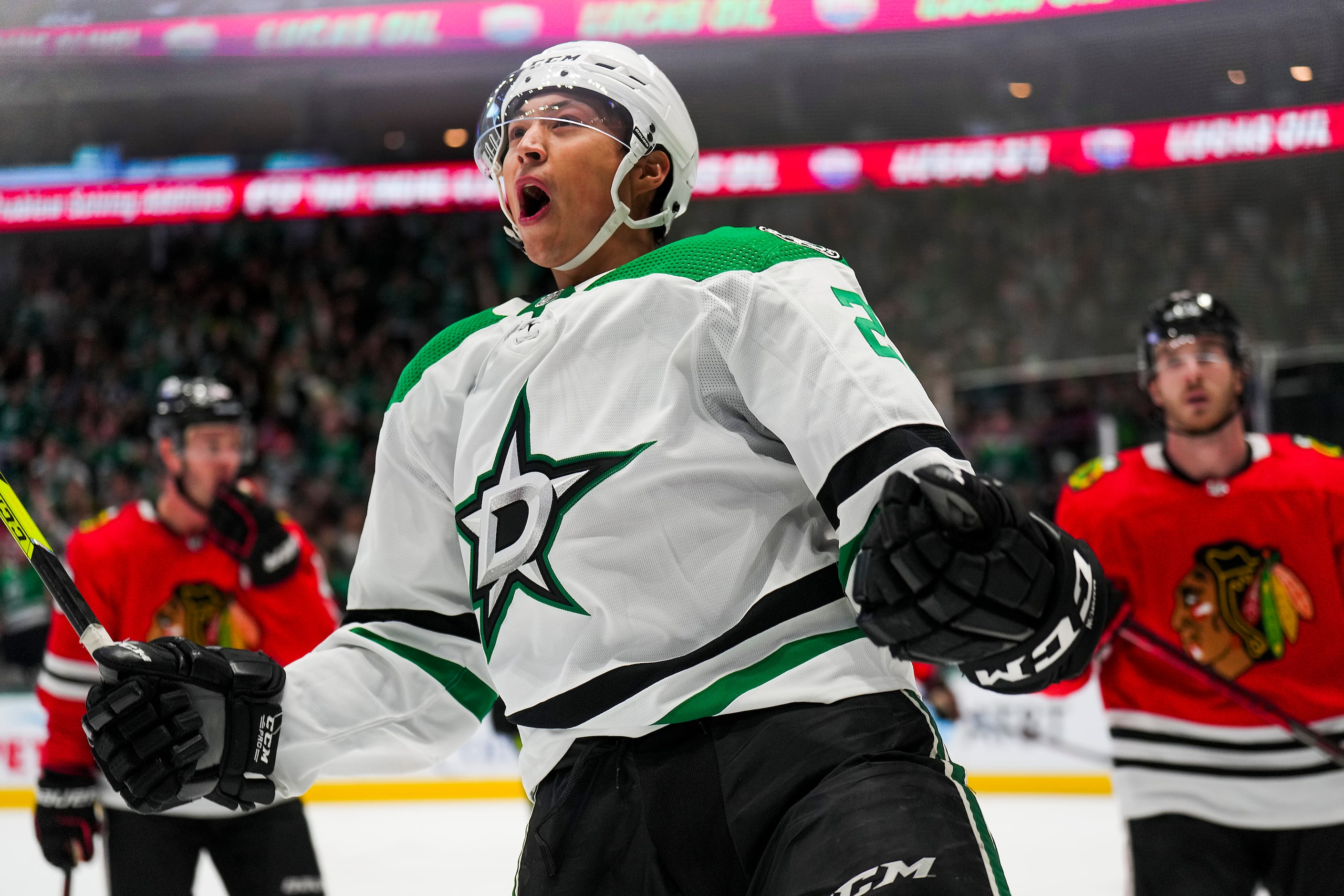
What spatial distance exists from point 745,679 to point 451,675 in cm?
46

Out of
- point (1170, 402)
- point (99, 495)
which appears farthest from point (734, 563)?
point (99, 495)

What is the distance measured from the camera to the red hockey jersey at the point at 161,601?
2789 millimetres

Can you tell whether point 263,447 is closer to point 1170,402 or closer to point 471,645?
point 1170,402

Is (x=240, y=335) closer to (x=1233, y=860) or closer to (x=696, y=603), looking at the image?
(x=1233, y=860)

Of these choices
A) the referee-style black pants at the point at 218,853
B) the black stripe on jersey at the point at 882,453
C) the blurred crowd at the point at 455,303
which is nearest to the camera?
the black stripe on jersey at the point at 882,453

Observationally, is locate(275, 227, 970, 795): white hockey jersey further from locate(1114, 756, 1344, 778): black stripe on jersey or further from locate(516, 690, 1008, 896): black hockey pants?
locate(1114, 756, 1344, 778): black stripe on jersey

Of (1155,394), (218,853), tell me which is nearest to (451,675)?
(218,853)

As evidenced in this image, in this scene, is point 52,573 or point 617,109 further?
point 617,109

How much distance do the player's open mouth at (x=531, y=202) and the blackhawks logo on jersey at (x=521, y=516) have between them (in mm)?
251

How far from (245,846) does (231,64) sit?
7.24 metres

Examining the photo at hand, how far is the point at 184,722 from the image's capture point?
4.11 feet

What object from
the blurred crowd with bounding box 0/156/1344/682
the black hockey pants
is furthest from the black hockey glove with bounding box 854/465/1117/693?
the blurred crowd with bounding box 0/156/1344/682

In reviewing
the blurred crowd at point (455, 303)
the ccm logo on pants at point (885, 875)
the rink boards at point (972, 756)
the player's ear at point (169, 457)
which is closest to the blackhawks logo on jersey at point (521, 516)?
the ccm logo on pants at point (885, 875)

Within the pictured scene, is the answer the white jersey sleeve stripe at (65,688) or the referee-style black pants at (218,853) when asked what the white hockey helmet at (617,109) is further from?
the white jersey sleeve stripe at (65,688)
